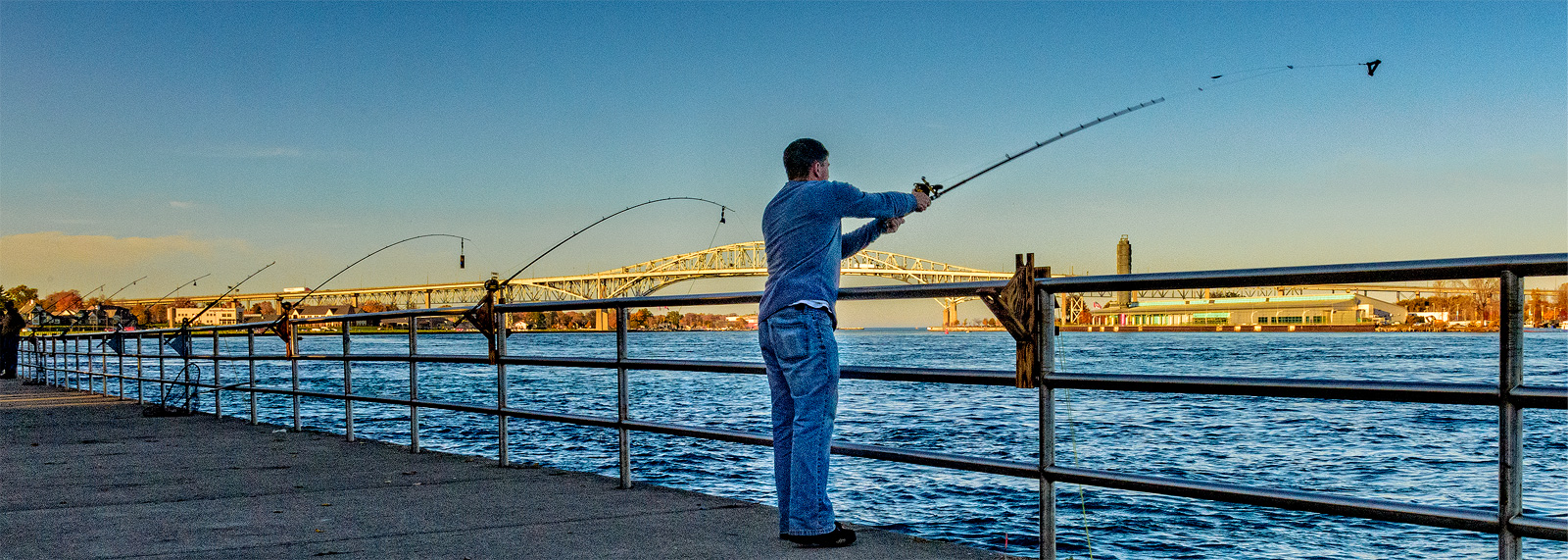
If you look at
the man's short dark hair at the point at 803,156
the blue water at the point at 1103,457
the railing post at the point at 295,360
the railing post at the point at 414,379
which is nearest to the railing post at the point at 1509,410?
the blue water at the point at 1103,457

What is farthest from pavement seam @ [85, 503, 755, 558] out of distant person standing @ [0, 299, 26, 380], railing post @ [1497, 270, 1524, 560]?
distant person standing @ [0, 299, 26, 380]

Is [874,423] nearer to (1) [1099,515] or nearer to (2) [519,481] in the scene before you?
(1) [1099,515]

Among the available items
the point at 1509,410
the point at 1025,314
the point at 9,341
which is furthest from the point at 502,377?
the point at 9,341

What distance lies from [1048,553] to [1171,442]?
12779 millimetres

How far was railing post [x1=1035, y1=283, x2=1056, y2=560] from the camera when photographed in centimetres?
310

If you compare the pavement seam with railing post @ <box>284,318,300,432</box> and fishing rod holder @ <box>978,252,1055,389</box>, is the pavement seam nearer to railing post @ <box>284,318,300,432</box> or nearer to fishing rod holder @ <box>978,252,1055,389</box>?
fishing rod holder @ <box>978,252,1055,389</box>

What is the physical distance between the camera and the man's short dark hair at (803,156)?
3467 millimetres

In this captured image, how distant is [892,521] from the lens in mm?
7973

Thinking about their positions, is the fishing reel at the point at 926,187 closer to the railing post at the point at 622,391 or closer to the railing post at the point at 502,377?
the railing post at the point at 622,391

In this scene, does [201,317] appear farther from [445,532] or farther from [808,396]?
[808,396]

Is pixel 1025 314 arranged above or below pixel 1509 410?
above

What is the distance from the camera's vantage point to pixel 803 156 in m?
3.47

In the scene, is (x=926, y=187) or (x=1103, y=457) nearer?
(x=926, y=187)

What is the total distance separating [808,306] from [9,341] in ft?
69.6
